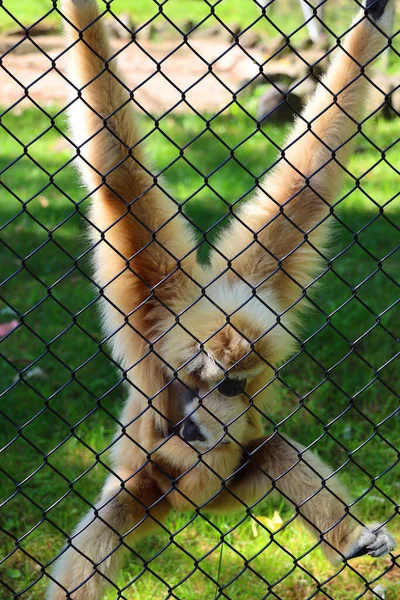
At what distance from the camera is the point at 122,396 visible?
5602mm

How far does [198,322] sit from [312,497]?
1008mm

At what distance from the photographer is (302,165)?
3.89 m

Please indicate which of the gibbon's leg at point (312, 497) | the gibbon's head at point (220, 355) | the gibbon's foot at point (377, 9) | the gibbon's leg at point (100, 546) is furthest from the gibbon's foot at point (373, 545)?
the gibbon's foot at point (377, 9)

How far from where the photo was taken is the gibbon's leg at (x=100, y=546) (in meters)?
3.39

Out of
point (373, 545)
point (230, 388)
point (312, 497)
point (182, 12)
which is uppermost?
point (182, 12)

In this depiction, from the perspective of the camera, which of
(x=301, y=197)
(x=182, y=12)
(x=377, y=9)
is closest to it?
(x=377, y=9)

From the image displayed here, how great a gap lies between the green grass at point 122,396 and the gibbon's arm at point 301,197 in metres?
0.36

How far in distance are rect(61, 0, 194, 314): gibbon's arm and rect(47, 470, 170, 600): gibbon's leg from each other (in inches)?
38.0

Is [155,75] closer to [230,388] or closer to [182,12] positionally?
[182,12]

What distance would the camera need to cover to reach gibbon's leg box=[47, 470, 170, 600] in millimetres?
3391

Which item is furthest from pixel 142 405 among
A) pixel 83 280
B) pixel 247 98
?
pixel 247 98

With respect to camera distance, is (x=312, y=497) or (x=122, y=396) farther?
(x=122, y=396)

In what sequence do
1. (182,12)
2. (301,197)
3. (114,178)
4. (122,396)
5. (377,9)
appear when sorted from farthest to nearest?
1. (182,12)
2. (122,396)
3. (301,197)
4. (377,9)
5. (114,178)

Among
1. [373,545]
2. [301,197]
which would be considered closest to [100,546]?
[373,545]
